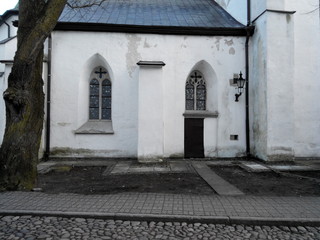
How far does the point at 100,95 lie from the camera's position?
11406 mm

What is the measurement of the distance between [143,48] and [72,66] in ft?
10.2

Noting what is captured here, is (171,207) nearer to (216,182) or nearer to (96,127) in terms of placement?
(216,182)

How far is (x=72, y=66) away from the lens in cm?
1095

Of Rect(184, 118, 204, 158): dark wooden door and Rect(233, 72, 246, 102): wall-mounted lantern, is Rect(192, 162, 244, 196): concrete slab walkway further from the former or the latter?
Rect(233, 72, 246, 102): wall-mounted lantern

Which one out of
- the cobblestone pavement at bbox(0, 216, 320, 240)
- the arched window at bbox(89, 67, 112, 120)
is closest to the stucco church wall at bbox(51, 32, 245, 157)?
Result: the arched window at bbox(89, 67, 112, 120)

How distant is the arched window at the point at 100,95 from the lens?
11.4 metres

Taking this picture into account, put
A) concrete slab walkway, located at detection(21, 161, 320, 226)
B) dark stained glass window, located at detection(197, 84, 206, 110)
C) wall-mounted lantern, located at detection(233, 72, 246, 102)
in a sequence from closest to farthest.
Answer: concrete slab walkway, located at detection(21, 161, 320, 226), wall-mounted lantern, located at detection(233, 72, 246, 102), dark stained glass window, located at detection(197, 84, 206, 110)

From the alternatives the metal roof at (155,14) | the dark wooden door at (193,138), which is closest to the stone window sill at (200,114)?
the dark wooden door at (193,138)

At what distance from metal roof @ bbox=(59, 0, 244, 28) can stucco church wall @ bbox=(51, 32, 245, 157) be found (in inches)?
35.4

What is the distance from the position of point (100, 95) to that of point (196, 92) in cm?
432

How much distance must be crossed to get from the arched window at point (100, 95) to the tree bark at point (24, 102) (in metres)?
5.22

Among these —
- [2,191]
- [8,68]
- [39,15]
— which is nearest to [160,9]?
[8,68]

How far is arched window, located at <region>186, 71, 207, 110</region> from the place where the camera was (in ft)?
38.2

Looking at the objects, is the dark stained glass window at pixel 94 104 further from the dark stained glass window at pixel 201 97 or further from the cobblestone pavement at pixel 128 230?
the cobblestone pavement at pixel 128 230
